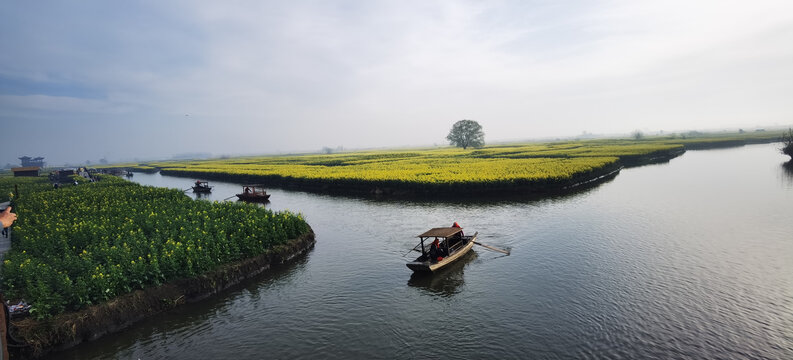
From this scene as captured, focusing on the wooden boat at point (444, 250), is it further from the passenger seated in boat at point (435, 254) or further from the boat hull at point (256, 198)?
the boat hull at point (256, 198)

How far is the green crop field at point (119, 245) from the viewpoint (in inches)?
560

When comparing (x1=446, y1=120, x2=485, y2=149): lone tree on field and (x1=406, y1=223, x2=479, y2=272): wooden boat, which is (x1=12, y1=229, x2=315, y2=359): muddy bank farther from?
(x1=446, y1=120, x2=485, y2=149): lone tree on field

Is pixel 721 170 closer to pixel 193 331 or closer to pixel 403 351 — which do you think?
pixel 403 351

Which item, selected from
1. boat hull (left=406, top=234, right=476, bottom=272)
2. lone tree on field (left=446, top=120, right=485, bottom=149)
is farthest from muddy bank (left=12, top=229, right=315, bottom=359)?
lone tree on field (left=446, top=120, right=485, bottom=149)

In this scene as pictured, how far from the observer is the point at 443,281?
18.5 metres

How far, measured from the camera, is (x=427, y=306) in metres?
15.8

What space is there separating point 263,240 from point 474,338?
1362 centimetres

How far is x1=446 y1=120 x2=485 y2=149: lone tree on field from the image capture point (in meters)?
158

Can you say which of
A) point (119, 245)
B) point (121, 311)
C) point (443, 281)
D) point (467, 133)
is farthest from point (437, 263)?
point (467, 133)

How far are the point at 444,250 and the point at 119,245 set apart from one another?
1668 centimetres

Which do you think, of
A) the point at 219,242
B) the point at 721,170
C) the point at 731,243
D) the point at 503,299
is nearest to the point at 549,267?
the point at 503,299

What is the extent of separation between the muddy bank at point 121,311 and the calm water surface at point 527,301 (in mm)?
525

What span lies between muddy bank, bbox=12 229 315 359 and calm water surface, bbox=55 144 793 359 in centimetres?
52

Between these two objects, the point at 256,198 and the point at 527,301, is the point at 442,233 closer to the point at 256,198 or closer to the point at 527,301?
the point at 527,301
